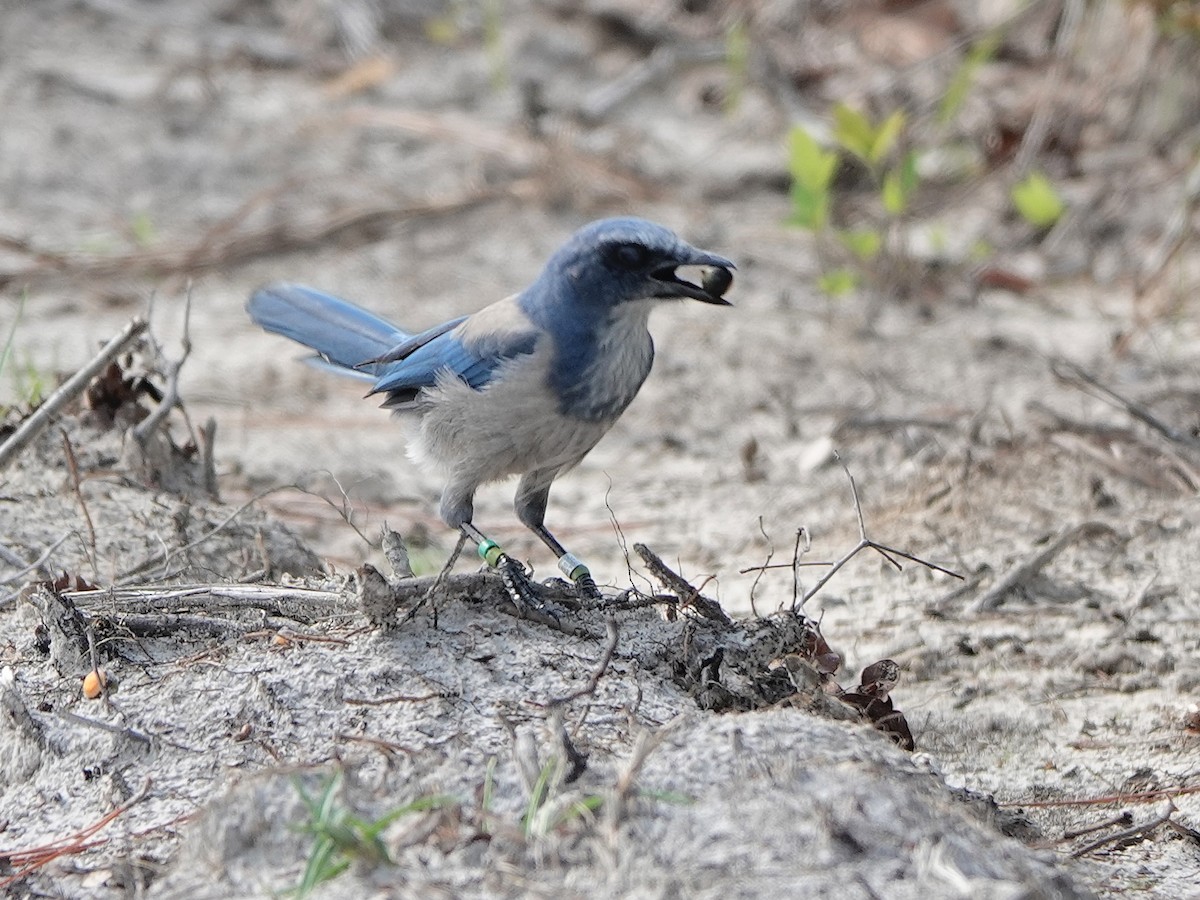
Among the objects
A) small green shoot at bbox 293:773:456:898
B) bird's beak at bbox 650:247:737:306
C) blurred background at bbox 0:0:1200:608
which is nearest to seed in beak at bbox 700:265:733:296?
bird's beak at bbox 650:247:737:306

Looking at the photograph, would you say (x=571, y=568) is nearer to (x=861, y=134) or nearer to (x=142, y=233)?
(x=861, y=134)

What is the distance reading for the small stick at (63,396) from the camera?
407cm

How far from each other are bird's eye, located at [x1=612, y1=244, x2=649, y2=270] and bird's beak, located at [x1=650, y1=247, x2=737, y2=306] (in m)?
0.05

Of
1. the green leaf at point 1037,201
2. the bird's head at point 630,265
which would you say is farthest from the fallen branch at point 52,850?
the green leaf at point 1037,201

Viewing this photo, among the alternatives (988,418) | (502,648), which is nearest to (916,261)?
(988,418)

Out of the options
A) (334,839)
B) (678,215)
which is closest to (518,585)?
(334,839)

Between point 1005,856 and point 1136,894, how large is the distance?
499 millimetres

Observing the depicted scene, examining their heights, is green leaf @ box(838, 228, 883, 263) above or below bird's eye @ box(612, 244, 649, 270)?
above

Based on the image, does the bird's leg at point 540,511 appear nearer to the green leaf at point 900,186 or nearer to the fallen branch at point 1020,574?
the fallen branch at point 1020,574

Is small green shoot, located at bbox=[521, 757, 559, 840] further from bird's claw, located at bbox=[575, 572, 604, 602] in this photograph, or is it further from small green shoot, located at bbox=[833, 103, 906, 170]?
small green shoot, located at bbox=[833, 103, 906, 170]

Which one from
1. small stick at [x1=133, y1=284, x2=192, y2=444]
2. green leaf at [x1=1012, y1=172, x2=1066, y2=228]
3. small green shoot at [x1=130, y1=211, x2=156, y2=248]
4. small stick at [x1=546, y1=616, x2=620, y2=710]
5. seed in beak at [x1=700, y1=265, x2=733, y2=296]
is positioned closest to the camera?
small stick at [x1=546, y1=616, x2=620, y2=710]

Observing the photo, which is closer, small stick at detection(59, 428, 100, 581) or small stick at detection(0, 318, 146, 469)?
small stick at detection(59, 428, 100, 581)

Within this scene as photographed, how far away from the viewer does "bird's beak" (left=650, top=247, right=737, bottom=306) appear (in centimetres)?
372

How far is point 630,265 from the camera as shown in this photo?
3.81 m
